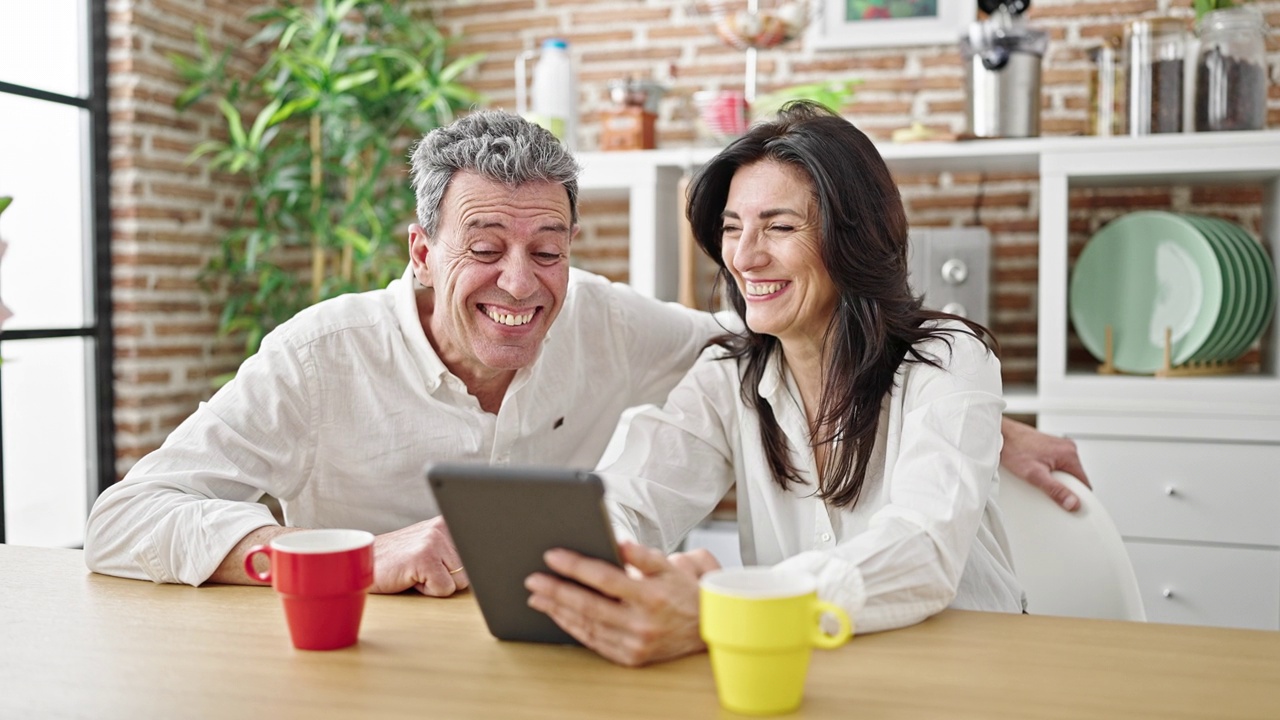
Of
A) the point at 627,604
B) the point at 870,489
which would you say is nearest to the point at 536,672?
the point at 627,604

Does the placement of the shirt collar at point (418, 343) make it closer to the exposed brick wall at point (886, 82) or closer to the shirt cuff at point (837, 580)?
the shirt cuff at point (837, 580)

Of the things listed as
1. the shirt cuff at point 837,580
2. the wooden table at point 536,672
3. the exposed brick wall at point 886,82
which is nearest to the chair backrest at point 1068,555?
the wooden table at point 536,672

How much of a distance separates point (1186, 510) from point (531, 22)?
2.51 meters

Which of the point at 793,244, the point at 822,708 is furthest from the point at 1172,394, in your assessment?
the point at 822,708

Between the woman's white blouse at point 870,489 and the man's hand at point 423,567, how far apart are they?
0.25 metres

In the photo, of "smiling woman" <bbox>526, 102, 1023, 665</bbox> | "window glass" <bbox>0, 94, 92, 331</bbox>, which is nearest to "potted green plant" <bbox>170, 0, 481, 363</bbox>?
"window glass" <bbox>0, 94, 92, 331</bbox>

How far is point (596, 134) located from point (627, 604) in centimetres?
291

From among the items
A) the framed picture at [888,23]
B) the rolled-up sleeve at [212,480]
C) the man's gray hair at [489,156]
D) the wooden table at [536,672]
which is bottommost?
the wooden table at [536,672]

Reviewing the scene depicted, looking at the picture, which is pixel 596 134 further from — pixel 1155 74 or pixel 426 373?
pixel 426 373

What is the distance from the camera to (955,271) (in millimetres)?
3160

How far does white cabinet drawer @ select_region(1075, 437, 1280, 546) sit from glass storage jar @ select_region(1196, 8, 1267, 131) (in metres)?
0.82

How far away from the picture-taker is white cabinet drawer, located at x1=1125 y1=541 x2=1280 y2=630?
272 centimetres

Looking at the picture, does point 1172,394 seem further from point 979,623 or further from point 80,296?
point 80,296

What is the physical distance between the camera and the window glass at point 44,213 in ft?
10.7
